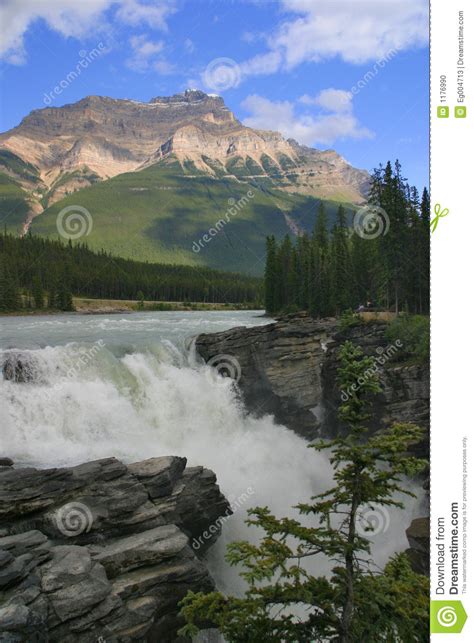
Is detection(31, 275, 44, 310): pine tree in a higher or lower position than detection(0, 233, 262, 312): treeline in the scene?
lower

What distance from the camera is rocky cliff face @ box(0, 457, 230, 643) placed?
12.1m

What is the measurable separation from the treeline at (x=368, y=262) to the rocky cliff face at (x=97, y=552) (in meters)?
30.9

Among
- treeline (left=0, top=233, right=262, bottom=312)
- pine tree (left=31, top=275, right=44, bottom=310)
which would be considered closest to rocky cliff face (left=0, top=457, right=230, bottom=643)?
treeline (left=0, top=233, right=262, bottom=312)

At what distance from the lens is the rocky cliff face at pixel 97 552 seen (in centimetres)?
1210

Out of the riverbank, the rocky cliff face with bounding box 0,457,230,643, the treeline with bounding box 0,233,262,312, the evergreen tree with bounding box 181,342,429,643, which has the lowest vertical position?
the rocky cliff face with bounding box 0,457,230,643

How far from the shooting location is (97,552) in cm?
1454

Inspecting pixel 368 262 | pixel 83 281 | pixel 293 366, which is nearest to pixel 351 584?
pixel 293 366

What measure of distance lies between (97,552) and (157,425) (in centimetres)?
1238

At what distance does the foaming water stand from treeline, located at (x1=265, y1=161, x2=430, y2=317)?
19432mm

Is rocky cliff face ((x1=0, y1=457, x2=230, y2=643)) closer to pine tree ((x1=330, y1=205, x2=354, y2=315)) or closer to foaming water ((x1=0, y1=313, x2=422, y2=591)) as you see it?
foaming water ((x1=0, y1=313, x2=422, y2=591))

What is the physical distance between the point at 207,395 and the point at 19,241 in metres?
126

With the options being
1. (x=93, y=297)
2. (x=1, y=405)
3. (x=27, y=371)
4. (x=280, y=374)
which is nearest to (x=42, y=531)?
(x=1, y=405)

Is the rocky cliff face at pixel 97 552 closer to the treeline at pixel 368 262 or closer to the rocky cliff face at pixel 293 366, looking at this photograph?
the rocky cliff face at pixel 293 366

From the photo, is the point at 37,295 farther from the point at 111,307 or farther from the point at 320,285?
the point at 320,285
